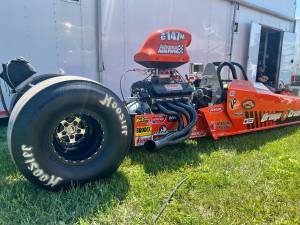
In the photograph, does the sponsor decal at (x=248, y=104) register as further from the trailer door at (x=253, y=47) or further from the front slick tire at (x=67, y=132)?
the trailer door at (x=253, y=47)

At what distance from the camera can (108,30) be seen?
4.92 m

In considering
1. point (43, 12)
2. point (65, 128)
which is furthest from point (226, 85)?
point (43, 12)

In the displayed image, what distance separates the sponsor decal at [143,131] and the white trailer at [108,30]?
1531 mm

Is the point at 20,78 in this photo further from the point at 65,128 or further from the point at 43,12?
the point at 43,12

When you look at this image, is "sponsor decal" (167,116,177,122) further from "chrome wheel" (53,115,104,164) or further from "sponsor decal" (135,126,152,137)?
"chrome wheel" (53,115,104,164)

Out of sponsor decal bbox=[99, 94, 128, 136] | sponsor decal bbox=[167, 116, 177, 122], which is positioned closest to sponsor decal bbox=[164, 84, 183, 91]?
sponsor decal bbox=[167, 116, 177, 122]

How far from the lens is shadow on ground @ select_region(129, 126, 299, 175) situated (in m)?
2.98

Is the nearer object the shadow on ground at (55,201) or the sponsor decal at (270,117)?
the shadow on ground at (55,201)

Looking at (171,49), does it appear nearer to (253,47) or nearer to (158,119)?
(158,119)

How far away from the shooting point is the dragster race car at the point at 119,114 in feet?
7.10

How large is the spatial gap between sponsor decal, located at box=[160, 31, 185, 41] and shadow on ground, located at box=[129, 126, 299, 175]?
51.4 inches

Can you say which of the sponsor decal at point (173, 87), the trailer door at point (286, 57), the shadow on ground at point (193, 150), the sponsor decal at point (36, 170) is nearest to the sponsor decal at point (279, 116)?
the shadow on ground at point (193, 150)

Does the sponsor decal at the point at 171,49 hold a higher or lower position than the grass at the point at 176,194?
higher

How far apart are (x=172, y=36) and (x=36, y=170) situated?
2154 mm
